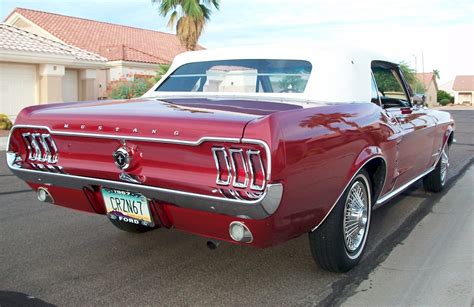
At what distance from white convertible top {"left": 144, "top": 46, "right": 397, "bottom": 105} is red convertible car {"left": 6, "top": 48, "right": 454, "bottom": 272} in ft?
0.04

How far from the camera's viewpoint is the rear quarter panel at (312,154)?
2.74m

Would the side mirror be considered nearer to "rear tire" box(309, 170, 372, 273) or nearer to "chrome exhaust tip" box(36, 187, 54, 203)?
"rear tire" box(309, 170, 372, 273)

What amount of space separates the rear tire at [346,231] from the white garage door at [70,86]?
18315 millimetres

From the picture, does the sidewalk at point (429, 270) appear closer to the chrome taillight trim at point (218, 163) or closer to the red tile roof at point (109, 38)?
the chrome taillight trim at point (218, 163)

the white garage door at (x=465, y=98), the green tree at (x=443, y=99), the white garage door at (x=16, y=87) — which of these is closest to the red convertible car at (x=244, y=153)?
the white garage door at (x=16, y=87)

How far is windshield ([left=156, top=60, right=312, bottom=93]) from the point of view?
13.9ft

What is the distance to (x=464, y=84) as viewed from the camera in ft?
296

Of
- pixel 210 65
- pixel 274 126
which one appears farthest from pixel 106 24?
pixel 274 126

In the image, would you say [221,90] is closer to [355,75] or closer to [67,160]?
[355,75]

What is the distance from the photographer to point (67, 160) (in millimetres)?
3516

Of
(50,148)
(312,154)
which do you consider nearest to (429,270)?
(312,154)

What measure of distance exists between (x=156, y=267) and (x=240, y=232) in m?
Answer: 1.16

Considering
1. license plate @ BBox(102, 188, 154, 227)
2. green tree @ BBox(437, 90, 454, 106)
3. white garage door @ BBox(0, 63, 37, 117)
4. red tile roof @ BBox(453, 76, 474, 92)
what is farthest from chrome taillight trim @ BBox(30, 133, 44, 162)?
red tile roof @ BBox(453, 76, 474, 92)

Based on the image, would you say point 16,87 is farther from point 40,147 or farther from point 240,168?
point 240,168
